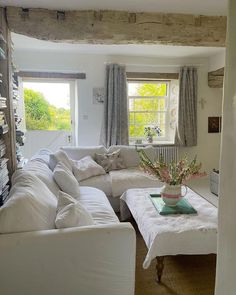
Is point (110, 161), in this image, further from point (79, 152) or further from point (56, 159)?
point (56, 159)

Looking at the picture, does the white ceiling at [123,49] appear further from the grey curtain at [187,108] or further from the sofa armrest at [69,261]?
the sofa armrest at [69,261]

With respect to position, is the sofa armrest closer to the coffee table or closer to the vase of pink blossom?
the coffee table

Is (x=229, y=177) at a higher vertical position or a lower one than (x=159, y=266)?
higher

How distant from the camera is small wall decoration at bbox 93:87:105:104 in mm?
5039

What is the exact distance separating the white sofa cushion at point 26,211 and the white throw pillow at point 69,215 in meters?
0.09

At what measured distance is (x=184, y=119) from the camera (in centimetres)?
524

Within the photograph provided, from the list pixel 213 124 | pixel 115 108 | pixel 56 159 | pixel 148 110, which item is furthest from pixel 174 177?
pixel 213 124

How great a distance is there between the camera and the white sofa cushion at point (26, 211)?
63.9 inches

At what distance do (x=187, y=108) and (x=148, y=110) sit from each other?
770 mm

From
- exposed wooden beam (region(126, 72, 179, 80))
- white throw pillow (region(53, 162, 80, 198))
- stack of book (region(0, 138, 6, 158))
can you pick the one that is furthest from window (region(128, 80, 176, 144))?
stack of book (region(0, 138, 6, 158))

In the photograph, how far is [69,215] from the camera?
5.78ft

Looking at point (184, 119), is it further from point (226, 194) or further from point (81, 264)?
point (226, 194)

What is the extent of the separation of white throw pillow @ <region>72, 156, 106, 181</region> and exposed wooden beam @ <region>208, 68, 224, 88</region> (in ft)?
9.16

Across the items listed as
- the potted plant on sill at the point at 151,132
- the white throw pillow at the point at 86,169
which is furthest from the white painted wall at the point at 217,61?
the white throw pillow at the point at 86,169
